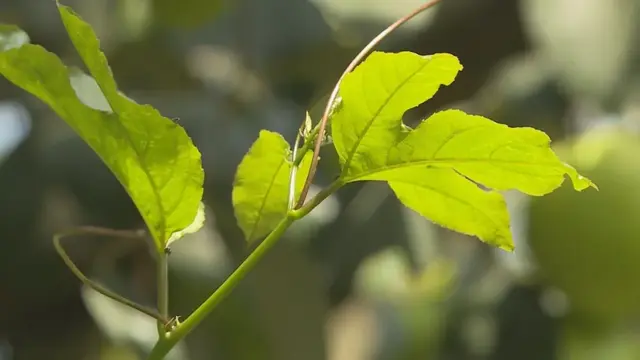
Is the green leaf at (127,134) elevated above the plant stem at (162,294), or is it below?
above

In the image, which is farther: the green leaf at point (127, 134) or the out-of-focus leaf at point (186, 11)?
the out-of-focus leaf at point (186, 11)

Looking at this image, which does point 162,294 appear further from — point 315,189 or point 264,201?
point 315,189

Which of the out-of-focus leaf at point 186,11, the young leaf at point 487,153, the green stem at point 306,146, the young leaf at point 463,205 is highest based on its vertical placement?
the out-of-focus leaf at point 186,11

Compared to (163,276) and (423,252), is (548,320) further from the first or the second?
(163,276)

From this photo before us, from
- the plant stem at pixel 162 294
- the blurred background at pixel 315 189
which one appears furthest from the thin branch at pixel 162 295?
the blurred background at pixel 315 189

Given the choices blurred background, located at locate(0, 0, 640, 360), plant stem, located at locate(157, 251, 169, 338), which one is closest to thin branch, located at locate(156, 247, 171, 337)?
plant stem, located at locate(157, 251, 169, 338)

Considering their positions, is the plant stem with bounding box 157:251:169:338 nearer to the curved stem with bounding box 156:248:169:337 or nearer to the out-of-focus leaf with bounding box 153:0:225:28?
the curved stem with bounding box 156:248:169:337

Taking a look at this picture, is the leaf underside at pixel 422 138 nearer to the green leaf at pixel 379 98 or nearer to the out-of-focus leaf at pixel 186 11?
the green leaf at pixel 379 98
